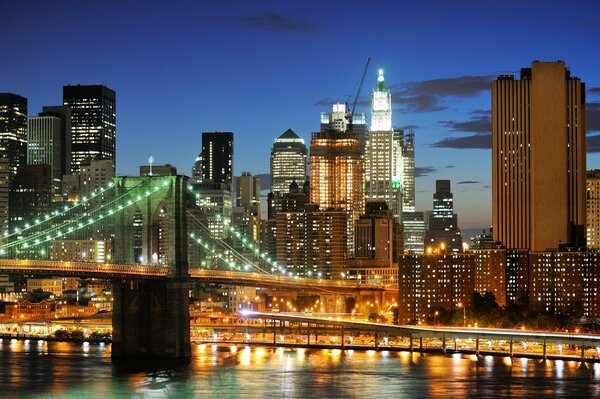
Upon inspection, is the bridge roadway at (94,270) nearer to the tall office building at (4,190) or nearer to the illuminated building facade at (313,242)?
the illuminated building facade at (313,242)

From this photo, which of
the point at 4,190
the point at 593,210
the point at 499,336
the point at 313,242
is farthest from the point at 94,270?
the point at 593,210

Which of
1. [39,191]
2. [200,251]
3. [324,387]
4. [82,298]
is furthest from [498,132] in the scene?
[324,387]

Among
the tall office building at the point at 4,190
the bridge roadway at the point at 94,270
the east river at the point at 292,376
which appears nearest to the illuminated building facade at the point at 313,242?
the tall office building at the point at 4,190

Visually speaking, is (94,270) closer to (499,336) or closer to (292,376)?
(292,376)

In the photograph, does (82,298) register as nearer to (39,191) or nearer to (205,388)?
(39,191)

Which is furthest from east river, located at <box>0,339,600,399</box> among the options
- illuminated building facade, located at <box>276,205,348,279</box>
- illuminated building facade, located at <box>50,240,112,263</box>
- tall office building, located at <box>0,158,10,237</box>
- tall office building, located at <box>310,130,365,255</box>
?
tall office building, located at <box>310,130,365,255</box>
